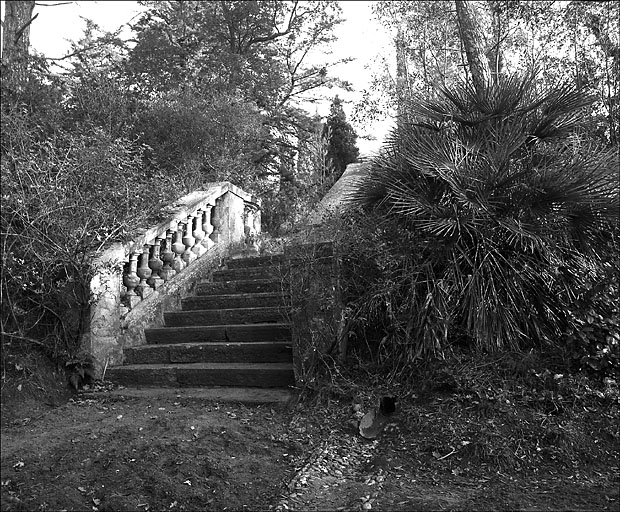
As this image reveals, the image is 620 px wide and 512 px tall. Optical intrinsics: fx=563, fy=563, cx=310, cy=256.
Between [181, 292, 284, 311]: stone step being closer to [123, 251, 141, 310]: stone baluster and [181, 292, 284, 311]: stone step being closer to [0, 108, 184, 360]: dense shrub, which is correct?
[123, 251, 141, 310]: stone baluster

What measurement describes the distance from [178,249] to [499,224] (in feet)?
12.5

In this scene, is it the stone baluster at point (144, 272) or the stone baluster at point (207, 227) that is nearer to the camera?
the stone baluster at point (144, 272)

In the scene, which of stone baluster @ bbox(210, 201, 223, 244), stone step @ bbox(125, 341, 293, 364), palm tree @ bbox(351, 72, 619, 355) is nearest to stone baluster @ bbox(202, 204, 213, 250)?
stone baluster @ bbox(210, 201, 223, 244)

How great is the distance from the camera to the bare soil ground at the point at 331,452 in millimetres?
3107

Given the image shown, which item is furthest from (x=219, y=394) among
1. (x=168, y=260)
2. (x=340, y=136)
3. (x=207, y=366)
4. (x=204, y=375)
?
(x=340, y=136)

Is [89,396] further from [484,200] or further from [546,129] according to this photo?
[546,129]

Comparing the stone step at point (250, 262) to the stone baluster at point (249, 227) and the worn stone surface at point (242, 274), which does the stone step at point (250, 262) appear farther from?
the stone baluster at point (249, 227)

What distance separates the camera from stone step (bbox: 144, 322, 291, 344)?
5439mm

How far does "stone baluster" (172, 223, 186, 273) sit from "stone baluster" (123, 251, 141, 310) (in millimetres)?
715

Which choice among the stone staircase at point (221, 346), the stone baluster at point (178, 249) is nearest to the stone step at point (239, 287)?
the stone staircase at point (221, 346)

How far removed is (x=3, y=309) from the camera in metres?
4.85

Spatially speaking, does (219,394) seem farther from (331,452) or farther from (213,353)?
(331,452)

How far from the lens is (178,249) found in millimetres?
6730

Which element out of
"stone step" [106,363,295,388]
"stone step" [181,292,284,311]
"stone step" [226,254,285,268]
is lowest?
"stone step" [106,363,295,388]
